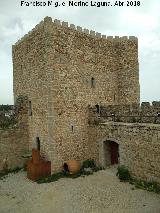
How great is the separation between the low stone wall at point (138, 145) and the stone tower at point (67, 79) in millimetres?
2002

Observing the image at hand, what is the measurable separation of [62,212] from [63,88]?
670 centimetres

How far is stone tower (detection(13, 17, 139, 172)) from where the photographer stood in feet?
45.7

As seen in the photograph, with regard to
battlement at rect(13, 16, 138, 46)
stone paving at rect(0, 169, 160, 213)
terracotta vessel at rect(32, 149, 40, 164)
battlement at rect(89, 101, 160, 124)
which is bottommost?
stone paving at rect(0, 169, 160, 213)

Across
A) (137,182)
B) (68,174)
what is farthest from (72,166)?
(137,182)

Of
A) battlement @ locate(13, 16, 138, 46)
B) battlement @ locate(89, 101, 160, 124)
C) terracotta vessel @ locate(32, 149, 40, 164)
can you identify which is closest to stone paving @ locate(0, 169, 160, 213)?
terracotta vessel @ locate(32, 149, 40, 164)

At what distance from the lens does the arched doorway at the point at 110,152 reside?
14.8m

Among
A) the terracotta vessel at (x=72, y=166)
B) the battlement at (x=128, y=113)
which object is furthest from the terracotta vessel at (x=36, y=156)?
the battlement at (x=128, y=113)

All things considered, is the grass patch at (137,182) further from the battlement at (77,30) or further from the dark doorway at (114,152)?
the battlement at (77,30)

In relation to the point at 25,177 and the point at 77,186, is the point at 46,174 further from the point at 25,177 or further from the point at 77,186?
the point at 77,186

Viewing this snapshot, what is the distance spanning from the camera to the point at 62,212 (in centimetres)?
966

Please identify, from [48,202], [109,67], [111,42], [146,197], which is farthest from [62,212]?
[111,42]

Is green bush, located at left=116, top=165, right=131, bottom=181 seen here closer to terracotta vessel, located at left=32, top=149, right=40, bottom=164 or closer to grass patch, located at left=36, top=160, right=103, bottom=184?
grass patch, located at left=36, top=160, right=103, bottom=184

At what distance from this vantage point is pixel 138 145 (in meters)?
12.2

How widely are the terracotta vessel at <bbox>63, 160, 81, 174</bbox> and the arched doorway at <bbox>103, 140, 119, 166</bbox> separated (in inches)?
65.8
